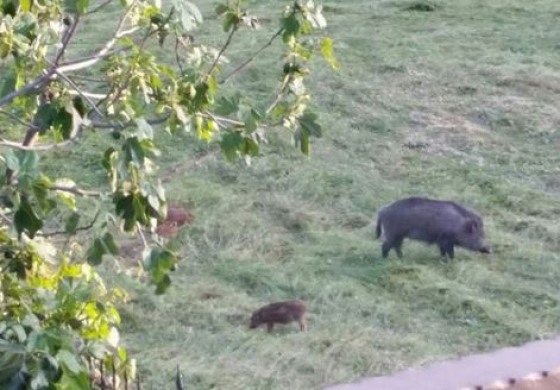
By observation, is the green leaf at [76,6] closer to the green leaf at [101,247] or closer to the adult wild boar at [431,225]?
the green leaf at [101,247]

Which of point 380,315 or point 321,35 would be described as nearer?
point 380,315

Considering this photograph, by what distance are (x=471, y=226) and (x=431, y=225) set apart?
282mm

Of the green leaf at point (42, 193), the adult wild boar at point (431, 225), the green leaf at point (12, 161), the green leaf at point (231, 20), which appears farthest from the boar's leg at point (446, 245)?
the green leaf at point (12, 161)

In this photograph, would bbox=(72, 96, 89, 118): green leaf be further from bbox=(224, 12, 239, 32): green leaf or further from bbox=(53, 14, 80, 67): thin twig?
bbox=(224, 12, 239, 32): green leaf

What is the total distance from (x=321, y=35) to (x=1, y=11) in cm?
1010

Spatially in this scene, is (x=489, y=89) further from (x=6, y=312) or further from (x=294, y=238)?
(x=6, y=312)

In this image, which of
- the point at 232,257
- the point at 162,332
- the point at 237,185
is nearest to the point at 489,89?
the point at 237,185

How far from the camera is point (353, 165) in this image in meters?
10.5

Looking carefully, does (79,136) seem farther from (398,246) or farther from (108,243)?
(398,246)

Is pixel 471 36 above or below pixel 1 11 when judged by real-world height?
below

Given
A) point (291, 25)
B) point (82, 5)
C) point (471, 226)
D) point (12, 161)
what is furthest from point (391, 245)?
point (12, 161)

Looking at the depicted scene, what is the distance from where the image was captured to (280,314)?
7074 mm

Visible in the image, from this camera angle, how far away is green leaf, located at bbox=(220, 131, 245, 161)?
4422 mm

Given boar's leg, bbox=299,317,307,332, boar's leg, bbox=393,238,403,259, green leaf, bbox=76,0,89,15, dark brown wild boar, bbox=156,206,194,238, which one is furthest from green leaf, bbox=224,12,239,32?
boar's leg, bbox=393,238,403,259
